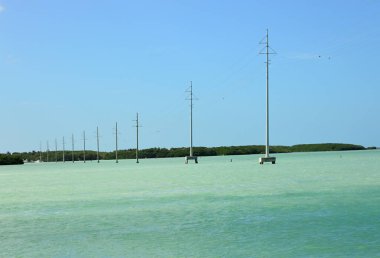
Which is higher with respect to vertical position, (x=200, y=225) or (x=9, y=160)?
(x=200, y=225)

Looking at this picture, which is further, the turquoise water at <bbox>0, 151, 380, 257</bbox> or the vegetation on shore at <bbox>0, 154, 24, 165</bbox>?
the vegetation on shore at <bbox>0, 154, 24, 165</bbox>

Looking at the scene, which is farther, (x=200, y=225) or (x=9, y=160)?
(x=9, y=160)

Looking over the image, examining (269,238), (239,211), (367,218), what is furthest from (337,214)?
(269,238)

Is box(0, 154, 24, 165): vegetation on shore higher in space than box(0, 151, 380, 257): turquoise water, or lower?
lower

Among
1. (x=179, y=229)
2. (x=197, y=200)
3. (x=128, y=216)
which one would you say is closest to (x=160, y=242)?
(x=179, y=229)

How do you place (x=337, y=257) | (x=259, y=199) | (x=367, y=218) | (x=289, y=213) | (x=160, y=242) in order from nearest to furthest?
(x=337, y=257), (x=160, y=242), (x=367, y=218), (x=289, y=213), (x=259, y=199)

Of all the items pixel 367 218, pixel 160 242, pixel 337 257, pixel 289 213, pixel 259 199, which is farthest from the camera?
pixel 259 199

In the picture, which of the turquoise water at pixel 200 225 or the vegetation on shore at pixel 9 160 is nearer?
the turquoise water at pixel 200 225

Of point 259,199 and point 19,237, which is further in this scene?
point 259,199

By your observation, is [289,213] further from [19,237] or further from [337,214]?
[19,237]

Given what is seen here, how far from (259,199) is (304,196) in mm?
2698

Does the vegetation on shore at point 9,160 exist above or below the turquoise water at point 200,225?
below

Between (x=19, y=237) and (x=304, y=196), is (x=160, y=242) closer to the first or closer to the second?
(x=19, y=237)

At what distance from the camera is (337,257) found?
14734 millimetres
